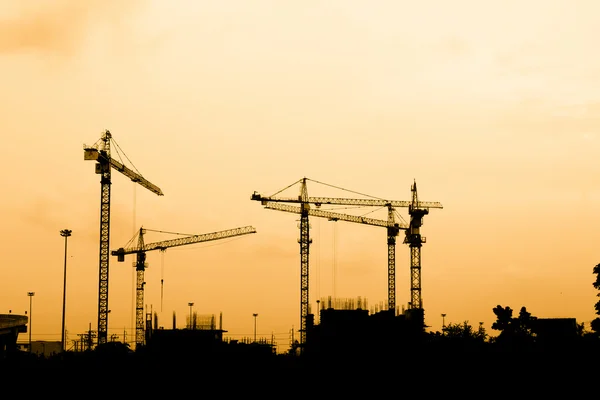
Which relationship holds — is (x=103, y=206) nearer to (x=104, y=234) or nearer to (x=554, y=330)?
(x=104, y=234)

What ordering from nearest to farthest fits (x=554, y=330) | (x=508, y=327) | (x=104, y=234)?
(x=508, y=327), (x=554, y=330), (x=104, y=234)

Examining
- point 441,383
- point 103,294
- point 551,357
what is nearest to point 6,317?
point 441,383

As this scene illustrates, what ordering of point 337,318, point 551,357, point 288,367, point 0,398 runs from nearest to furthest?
point 0,398, point 551,357, point 288,367, point 337,318

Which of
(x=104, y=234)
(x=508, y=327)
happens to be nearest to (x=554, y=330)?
(x=508, y=327)

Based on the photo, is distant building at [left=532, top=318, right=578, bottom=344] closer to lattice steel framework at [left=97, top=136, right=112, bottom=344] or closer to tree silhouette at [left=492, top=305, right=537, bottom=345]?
tree silhouette at [left=492, top=305, right=537, bottom=345]

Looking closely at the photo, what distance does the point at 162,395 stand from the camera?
8444 cm

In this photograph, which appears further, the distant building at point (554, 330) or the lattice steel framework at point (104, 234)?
the lattice steel framework at point (104, 234)

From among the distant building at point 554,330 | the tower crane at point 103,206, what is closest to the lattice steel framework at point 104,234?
the tower crane at point 103,206

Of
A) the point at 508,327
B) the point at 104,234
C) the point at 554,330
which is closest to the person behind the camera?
the point at 508,327

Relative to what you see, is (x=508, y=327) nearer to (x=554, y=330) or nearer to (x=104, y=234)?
(x=554, y=330)

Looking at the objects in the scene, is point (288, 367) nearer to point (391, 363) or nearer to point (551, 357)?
point (391, 363)

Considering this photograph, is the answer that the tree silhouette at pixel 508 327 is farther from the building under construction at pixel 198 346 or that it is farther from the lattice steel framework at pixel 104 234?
the lattice steel framework at pixel 104 234

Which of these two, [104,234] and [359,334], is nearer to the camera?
[359,334]

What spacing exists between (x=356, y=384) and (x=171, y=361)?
2193cm
